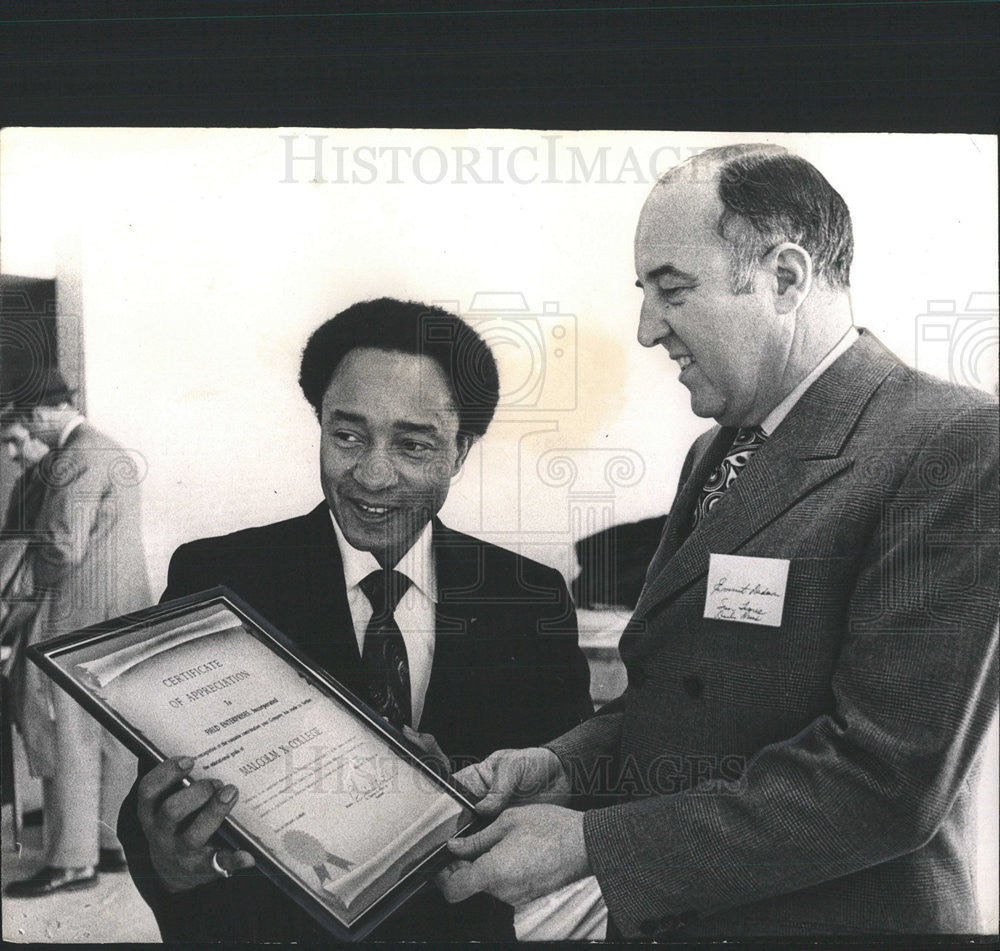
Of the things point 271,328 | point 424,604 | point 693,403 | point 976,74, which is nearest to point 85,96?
point 271,328

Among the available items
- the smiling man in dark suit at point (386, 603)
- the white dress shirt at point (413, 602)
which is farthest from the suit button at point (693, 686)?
the white dress shirt at point (413, 602)

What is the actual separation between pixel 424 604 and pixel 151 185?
1.28 m

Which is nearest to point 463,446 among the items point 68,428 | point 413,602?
point 413,602

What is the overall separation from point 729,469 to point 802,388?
0.26m

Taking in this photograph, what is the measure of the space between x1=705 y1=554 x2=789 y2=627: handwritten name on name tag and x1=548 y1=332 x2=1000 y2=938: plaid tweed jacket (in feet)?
0.07

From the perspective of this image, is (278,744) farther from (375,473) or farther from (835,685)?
(835,685)

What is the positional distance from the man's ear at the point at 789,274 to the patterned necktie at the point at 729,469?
1.02 ft

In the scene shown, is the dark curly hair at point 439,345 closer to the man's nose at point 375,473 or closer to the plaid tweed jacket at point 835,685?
the man's nose at point 375,473

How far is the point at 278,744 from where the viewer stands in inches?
94.1

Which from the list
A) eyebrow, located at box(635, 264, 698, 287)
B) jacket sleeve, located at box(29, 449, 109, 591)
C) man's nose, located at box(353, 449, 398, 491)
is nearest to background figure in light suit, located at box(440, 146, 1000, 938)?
eyebrow, located at box(635, 264, 698, 287)

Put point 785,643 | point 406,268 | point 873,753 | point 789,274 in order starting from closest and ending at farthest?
point 873,753 < point 785,643 < point 789,274 < point 406,268

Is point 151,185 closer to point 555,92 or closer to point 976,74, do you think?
point 555,92

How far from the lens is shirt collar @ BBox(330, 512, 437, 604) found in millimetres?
2518

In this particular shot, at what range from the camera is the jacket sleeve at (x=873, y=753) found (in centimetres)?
217
